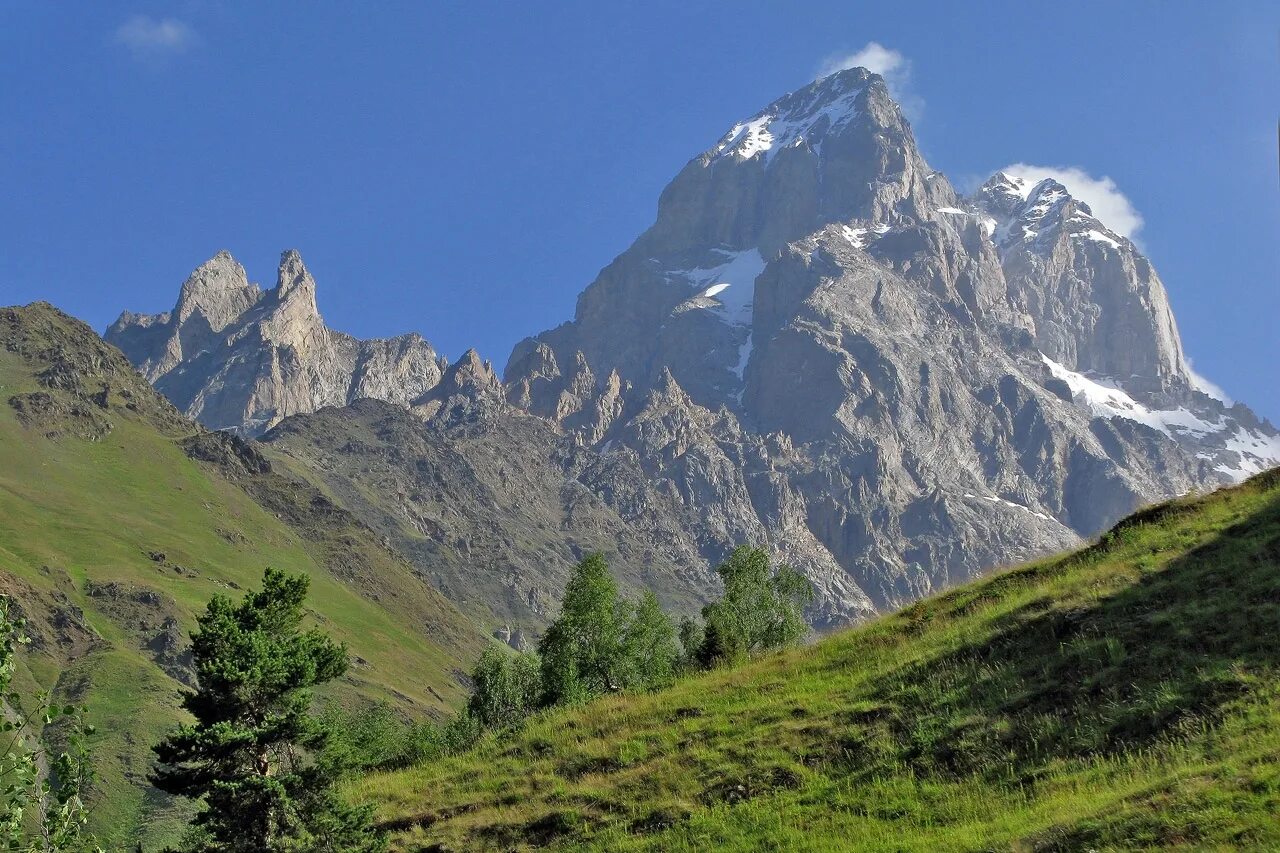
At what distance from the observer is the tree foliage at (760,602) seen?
79250mm

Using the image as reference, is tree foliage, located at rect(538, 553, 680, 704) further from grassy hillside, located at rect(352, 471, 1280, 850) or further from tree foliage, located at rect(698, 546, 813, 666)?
grassy hillside, located at rect(352, 471, 1280, 850)

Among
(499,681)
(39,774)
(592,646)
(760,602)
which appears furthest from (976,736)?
(499,681)

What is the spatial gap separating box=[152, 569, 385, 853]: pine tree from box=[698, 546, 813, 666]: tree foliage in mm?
42690

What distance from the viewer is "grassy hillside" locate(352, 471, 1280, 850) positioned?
22688 mm

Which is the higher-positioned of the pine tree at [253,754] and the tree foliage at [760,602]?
the tree foliage at [760,602]

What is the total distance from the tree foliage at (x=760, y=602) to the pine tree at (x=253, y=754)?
42.7 meters

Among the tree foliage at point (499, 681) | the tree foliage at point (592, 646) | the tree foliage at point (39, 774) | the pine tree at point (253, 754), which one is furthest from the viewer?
the tree foliage at point (499, 681)

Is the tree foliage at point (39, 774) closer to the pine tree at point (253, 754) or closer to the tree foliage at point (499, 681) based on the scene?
the pine tree at point (253, 754)

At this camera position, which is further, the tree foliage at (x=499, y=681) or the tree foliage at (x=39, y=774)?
the tree foliage at (x=499, y=681)

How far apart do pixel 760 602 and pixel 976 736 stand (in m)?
54.7

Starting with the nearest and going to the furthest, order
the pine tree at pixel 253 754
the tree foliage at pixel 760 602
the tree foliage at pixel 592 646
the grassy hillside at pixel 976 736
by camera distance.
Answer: the grassy hillside at pixel 976 736 → the pine tree at pixel 253 754 → the tree foliage at pixel 592 646 → the tree foliage at pixel 760 602

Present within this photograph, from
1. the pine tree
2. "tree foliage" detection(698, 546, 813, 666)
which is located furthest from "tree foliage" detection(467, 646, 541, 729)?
the pine tree

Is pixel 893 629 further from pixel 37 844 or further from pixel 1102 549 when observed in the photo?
pixel 37 844

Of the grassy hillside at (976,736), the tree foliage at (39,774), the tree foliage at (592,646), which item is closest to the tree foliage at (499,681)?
the tree foliage at (592,646)
